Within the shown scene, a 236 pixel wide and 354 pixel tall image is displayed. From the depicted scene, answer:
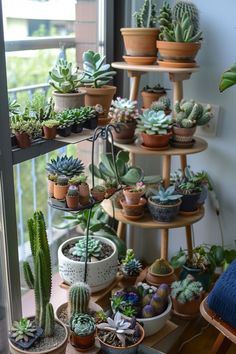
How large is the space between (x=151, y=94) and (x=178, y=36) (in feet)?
0.88

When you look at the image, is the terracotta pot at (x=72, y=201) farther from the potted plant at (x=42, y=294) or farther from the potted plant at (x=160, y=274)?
the potted plant at (x=160, y=274)

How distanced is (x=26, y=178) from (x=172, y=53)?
0.88 metres

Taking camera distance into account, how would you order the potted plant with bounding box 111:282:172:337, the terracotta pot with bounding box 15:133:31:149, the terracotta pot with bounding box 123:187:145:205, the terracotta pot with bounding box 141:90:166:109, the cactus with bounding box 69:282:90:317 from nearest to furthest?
1. the terracotta pot with bounding box 15:133:31:149
2. the cactus with bounding box 69:282:90:317
3. the potted plant with bounding box 111:282:172:337
4. the terracotta pot with bounding box 123:187:145:205
5. the terracotta pot with bounding box 141:90:166:109

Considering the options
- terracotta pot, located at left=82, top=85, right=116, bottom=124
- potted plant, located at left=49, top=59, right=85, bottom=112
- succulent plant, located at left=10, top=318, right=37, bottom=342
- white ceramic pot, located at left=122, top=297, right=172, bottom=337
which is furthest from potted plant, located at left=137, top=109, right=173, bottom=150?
succulent plant, located at left=10, top=318, right=37, bottom=342

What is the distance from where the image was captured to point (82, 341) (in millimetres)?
1317

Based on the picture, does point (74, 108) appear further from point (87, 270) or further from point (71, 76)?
point (87, 270)

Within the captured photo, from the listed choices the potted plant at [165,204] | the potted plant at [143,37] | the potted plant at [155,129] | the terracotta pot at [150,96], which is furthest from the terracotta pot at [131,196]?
the potted plant at [143,37]

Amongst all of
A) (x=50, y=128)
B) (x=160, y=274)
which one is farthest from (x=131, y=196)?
(x=50, y=128)

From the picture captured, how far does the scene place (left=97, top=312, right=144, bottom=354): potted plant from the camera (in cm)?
131

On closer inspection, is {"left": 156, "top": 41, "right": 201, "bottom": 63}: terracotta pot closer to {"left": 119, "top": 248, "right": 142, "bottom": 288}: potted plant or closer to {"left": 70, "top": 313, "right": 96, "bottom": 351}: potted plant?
{"left": 119, "top": 248, "right": 142, "bottom": 288}: potted plant

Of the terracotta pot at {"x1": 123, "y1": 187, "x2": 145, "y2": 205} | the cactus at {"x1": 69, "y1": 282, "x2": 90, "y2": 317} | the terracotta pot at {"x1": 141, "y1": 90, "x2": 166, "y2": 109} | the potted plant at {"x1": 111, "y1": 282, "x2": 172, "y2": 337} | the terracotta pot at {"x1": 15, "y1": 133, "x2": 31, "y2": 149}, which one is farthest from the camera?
the terracotta pot at {"x1": 141, "y1": 90, "x2": 166, "y2": 109}

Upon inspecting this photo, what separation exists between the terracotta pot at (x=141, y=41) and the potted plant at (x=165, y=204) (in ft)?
1.68

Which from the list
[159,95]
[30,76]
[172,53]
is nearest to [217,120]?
[159,95]

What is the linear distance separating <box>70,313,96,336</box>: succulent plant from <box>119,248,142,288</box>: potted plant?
0.34 m
